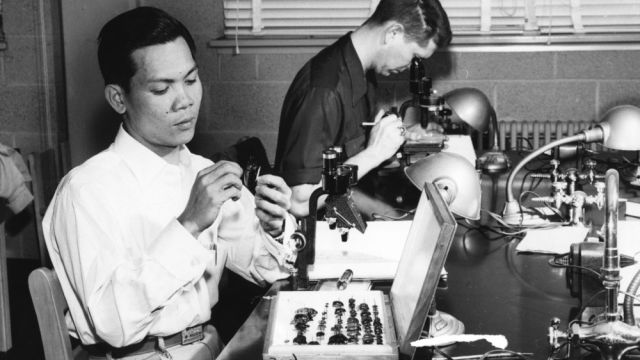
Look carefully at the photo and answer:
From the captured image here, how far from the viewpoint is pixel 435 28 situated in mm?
2762

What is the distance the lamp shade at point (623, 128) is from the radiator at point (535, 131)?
1.43 metres

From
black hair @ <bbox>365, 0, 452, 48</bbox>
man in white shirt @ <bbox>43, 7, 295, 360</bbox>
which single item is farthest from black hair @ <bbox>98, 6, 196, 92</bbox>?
black hair @ <bbox>365, 0, 452, 48</bbox>

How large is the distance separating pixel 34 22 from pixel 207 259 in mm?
2761

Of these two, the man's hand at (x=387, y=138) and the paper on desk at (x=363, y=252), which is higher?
Result: the man's hand at (x=387, y=138)

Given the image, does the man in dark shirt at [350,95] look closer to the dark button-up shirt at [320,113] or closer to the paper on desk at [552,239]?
the dark button-up shirt at [320,113]

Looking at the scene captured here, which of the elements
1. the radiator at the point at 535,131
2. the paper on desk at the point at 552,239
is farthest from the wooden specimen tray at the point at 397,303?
the radiator at the point at 535,131

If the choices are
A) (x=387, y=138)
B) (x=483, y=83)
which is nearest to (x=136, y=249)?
(x=387, y=138)

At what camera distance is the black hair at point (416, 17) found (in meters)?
2.73

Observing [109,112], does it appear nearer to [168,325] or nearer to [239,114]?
[239,114]

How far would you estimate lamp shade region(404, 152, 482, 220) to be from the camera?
6.60 ft

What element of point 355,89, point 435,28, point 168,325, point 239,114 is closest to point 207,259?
point 168,325

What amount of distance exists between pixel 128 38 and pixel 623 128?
4.75 feet

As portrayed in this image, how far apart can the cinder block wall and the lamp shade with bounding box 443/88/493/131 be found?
70 centimetres

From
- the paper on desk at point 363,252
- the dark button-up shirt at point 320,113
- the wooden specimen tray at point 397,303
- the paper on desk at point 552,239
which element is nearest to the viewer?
the wooden specimen tray at point 397,303
